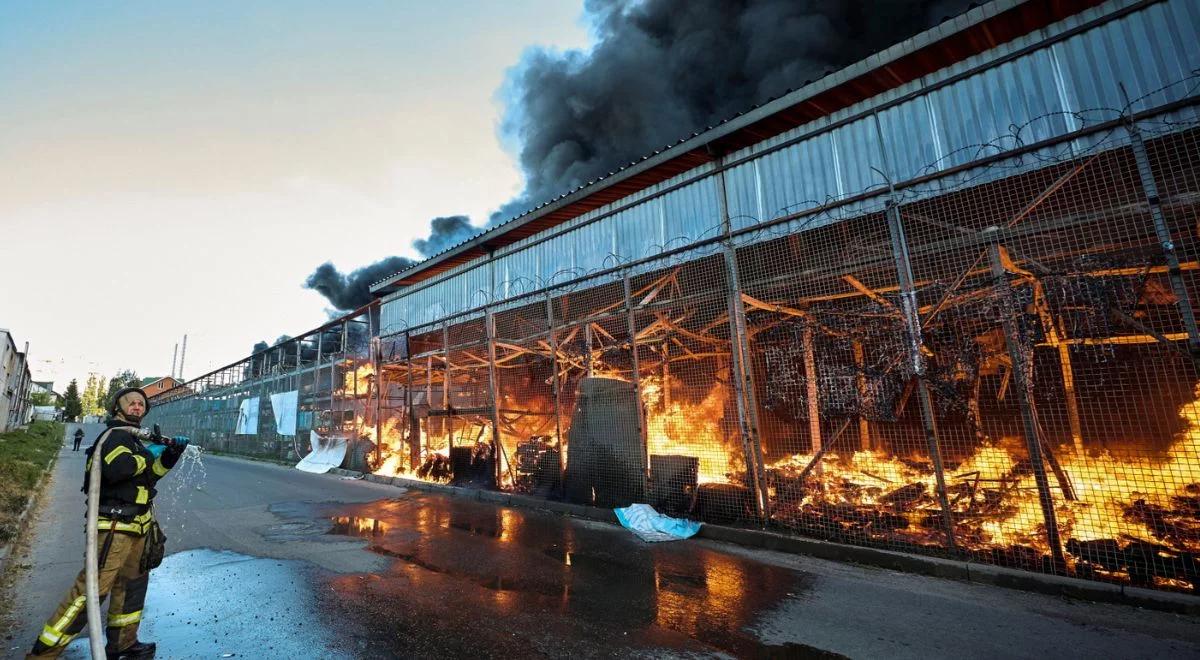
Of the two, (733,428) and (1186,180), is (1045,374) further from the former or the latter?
(733,428)

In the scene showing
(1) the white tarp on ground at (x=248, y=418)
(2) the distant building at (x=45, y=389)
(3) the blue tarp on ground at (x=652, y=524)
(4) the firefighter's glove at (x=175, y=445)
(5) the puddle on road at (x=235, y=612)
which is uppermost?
(2) the distant building at (x=45, y=389)

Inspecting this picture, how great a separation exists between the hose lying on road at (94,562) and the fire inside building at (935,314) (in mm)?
6287

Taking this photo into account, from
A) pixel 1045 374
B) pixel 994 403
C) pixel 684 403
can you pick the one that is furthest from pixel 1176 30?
pixel 684 403

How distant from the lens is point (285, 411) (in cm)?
2161

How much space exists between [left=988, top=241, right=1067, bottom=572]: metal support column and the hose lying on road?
7.46 meters

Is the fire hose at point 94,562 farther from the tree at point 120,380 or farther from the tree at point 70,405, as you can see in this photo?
the tree at point 120,380

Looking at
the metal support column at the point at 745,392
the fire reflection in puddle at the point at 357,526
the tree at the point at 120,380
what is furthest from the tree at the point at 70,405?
the metal support column at the point at 745,392

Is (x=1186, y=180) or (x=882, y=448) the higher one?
(x=1186, y=180)

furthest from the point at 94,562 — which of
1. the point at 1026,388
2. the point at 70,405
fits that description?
the point at 70,405

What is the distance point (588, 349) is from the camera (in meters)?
9.21

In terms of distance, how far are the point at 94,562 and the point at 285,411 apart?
70.7ft

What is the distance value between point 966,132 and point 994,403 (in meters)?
4.09

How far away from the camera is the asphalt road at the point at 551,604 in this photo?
12.0 feet

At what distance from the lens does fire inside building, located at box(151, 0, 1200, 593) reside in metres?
5.07
